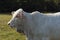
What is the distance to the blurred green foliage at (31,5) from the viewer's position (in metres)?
33.6

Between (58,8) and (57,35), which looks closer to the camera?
(57,35)

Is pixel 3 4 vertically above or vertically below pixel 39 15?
above

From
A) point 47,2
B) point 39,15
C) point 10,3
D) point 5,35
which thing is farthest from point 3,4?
point 39,15

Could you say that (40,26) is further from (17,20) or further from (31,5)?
(31,5)

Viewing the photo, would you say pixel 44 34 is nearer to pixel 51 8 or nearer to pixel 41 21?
pixel 41 21

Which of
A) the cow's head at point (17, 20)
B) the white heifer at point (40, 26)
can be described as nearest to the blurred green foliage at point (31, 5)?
the white heifer at point (40, 26)

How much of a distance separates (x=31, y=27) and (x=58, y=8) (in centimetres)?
2586

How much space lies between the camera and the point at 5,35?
494 inches

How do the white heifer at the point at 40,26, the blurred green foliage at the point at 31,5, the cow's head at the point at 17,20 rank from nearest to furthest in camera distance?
the cow's head at the point at 17,20
the white heifer at the point at 40,26
the blurred green foliage at the point at 31,5

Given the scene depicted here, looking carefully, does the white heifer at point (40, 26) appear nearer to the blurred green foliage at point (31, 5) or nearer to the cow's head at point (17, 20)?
the cow's head at point (17, 20)

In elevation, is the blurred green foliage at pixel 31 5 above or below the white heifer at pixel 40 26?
above

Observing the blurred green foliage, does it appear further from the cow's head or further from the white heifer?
the cow's head

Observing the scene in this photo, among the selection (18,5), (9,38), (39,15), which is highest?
(18,5)

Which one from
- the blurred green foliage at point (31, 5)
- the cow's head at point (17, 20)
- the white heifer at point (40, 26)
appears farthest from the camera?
the blurred green foliage at point (31, 5)
